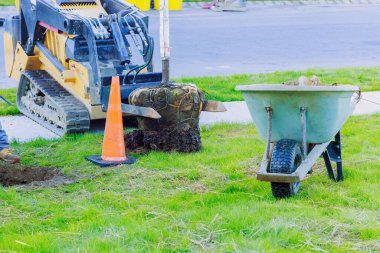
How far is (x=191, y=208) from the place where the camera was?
649 centimetres

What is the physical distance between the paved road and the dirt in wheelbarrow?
553 cm

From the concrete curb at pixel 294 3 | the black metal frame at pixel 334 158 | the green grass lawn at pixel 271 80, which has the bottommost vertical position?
the concrete curb at pixel 294 3

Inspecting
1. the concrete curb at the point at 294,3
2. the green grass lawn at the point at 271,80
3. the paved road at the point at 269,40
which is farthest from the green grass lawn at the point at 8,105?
the concrete curb at the point at 294,3

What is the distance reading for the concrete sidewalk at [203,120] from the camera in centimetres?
973

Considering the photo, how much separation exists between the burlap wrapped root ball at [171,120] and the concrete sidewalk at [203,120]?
1293 mm

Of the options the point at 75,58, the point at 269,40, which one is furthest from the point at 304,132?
the point at 269,40

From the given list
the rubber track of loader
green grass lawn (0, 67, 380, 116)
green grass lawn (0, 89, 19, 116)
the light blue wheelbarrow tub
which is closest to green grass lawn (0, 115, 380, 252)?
the light blue wheelbarrow tub

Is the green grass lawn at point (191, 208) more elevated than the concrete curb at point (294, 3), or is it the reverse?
the green grass lawn at point (191, 208)

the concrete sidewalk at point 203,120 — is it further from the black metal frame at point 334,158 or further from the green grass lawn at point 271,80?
the black metal frame at point 334,158

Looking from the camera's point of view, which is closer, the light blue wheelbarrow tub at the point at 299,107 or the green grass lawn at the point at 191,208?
the green grass lawn at the point at 191,208

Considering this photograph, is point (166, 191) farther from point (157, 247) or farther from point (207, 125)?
point (207, 125)

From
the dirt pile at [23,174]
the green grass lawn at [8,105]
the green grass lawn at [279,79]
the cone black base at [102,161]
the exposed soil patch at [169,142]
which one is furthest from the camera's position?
the green grass lawn at [279,79]

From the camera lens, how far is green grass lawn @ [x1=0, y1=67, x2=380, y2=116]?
11.9m

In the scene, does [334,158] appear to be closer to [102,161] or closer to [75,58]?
[102,161]
